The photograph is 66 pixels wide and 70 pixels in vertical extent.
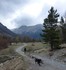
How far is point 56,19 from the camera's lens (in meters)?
73.2

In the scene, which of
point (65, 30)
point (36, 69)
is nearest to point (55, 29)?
point (65, 30)

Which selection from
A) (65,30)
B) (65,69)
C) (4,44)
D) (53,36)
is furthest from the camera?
(4,44)

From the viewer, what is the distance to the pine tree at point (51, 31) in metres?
70.0

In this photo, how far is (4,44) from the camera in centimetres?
12638

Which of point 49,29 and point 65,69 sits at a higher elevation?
point 49,29

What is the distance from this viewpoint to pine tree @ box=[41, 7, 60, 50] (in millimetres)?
70000

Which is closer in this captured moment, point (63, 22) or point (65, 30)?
point (65, 30)

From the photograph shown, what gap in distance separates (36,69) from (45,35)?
130 ft

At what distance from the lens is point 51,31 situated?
230ft

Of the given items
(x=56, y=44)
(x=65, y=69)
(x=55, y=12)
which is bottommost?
(x=65, y=69)

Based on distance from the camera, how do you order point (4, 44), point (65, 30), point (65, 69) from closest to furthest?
point (65, 69), point (65, 30), point (4, 44)

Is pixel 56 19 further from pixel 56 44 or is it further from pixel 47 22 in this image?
pixel 56 44

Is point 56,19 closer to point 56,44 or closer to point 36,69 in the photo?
point 56,44

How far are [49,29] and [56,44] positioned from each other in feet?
18.2
